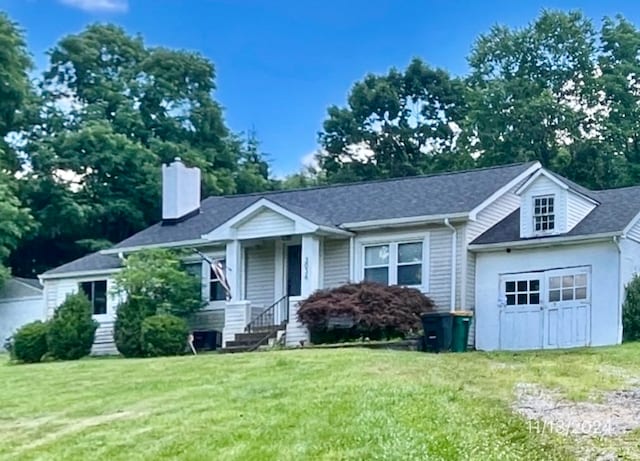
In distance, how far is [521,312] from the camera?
22.0 meters

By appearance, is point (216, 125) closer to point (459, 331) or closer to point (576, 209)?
point (576, 209)

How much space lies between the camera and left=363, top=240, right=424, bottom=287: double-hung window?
23.1 meters

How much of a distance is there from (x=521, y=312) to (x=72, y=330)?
10.5 m

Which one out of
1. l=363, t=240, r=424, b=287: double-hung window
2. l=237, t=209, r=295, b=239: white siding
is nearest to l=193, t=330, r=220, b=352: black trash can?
l=237, t=209, r=295, b=239: white siding

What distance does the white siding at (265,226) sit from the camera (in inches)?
928

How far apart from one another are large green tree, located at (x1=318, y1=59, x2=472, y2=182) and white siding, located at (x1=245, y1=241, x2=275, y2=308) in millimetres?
20967

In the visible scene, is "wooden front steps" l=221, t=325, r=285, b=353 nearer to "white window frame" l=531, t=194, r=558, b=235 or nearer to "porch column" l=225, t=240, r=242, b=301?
"porch column" l=225, t=240, r=242, b=301

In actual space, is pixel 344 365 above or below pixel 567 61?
below

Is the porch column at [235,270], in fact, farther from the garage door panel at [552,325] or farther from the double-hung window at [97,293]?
the garage door panel at [552,325]

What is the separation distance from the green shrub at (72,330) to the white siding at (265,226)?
435 cm

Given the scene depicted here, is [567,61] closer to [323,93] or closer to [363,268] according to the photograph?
[323,93]

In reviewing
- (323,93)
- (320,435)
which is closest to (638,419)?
(320,435)

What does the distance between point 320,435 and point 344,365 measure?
5.48 meters

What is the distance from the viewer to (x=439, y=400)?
11.6 metres
